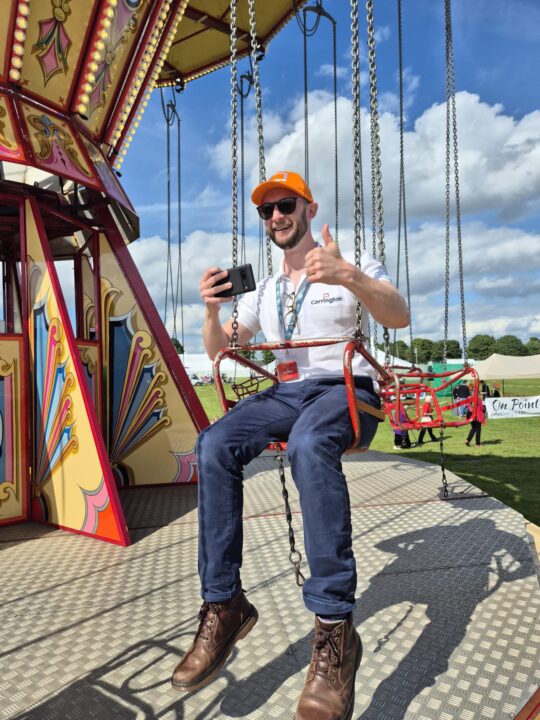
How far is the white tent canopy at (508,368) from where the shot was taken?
20281 millimetres

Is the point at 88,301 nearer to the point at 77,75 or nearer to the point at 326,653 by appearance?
the point at 77,75

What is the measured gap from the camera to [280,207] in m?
1.98

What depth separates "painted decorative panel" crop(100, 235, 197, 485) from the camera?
16.6 ft

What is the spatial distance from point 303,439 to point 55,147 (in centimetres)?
371

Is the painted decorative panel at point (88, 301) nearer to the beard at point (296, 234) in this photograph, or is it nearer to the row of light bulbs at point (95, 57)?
the row of light bulbs at point (95, 57)

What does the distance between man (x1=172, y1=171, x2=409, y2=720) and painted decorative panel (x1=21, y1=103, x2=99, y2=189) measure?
8.80 feet

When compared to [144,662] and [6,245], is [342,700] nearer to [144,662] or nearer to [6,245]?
[144,662]

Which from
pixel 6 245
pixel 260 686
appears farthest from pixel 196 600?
pixel 6 245

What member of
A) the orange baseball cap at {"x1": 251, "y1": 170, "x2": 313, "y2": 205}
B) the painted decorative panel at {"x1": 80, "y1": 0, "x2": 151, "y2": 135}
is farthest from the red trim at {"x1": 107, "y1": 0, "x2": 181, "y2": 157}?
the orange baseball cap at {"x1": 251, "y1": 170, "x2": 313, "y2": 205}

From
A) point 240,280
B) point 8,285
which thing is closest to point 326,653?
point 240,280

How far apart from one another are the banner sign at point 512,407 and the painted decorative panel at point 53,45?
12.0 metres

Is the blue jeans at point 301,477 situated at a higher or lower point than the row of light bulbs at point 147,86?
lower

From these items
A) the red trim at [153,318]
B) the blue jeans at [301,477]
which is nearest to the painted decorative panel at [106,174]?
the red trim at [153,318]

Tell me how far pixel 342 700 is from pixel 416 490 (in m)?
3.30
